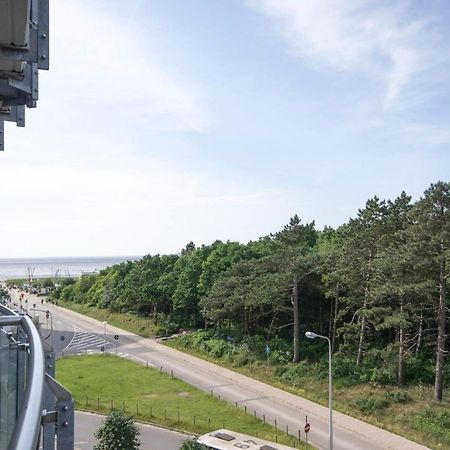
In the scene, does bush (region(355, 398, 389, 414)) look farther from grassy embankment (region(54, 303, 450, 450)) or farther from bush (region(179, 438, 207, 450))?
bush (region(179, 438, 207, 450))

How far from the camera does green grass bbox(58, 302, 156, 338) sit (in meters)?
44.6

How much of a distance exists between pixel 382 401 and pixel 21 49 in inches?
906

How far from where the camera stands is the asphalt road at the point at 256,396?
20172 mm

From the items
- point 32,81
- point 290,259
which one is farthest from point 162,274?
point 32,81

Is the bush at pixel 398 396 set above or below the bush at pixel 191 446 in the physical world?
below

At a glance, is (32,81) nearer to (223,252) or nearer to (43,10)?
(43,10)

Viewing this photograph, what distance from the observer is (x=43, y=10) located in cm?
565

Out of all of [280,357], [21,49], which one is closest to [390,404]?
[280,357]

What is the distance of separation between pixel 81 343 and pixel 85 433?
20.7m

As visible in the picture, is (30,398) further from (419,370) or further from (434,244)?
(419,370)

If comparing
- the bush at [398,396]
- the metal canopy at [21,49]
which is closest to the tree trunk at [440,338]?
the bush at [398,396]

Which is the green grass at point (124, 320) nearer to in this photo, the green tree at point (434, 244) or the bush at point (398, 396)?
the bush at point (398, 396)

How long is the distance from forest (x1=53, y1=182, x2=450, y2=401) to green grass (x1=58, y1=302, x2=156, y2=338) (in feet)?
3.98

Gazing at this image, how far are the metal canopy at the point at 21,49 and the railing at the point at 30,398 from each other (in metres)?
2.26
